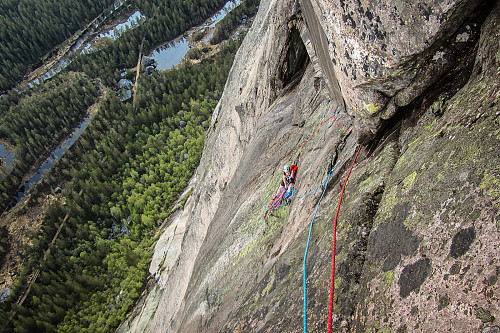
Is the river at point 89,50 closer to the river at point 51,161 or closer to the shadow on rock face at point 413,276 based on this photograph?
the river at point 51,161

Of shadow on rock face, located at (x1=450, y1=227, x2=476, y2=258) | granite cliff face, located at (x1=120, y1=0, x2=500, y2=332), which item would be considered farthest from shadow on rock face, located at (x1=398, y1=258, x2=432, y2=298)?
shadow on rock face, located at (x1=450, y1=227, x2=476, y2=258)

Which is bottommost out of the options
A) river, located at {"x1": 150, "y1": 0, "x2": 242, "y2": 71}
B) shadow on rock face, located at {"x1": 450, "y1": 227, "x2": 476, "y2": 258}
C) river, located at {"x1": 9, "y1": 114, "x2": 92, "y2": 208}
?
river, located at {"x1": 9, "y1": 114, "x2": 92, "y2": 208}

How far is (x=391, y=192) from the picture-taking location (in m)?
4.04

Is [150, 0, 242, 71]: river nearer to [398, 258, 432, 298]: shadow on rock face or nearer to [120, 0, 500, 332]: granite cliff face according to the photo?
[120, 0, 500, 332]: granite cliff face

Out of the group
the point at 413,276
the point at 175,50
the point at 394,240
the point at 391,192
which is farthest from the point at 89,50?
the point at 413,276

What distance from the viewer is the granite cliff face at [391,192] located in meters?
2.88

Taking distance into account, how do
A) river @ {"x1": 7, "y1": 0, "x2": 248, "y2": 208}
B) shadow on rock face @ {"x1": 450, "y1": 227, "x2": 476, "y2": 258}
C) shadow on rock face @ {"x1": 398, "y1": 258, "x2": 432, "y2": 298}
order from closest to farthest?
shadow on rock face @ {"x1": 450, "y1": 227, "x2": 476, "y2": 258}, shadow on rock face @ {"x1": 398, "y1": 258, "x2": 432, "y2": 298}, river @ {"x1": 7, "y1": 0, "x2": 248, "y2": 208}

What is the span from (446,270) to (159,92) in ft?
168

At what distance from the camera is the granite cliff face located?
288 centimetres

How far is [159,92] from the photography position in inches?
1944

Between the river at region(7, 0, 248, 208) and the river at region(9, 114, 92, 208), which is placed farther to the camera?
the river at region(7, 0, 248, 208)

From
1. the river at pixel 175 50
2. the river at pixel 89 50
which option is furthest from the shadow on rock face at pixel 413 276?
the river at pixel 175 50

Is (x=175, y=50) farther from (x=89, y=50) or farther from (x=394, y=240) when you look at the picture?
(x=394, y=240)

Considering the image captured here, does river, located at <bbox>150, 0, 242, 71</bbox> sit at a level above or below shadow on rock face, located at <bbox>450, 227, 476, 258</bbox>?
above
